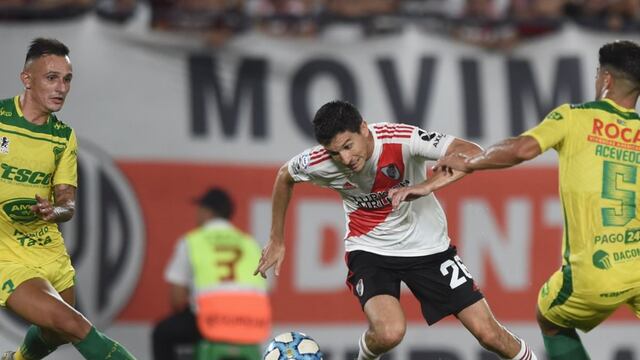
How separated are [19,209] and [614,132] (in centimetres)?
362

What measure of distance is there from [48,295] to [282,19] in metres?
4.60

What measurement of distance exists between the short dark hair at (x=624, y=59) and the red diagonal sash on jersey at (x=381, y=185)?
1.43m

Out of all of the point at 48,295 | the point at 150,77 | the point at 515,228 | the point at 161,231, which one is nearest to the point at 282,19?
the point at 150,77

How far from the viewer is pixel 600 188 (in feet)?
21.4

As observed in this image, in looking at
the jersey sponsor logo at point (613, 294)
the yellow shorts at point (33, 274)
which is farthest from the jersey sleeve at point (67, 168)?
the jersey sponsor logo at point (613, 294)

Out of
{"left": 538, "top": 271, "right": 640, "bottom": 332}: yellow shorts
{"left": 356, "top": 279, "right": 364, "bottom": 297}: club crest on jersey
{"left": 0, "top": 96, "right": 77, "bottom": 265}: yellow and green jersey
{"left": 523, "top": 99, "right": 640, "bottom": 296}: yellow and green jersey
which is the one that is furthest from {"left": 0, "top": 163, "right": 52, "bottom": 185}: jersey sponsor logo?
{"left": 538, "top": 271, "right": 640, "bottom": 332}: yellow shorts

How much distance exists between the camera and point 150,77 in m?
10.4

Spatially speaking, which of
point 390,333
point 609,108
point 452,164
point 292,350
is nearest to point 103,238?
point 292,350

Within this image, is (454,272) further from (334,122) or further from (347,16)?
(347,16)

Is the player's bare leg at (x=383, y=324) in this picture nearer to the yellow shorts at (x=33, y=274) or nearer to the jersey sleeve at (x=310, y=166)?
the jersey sleeve at (x=310, y=166)

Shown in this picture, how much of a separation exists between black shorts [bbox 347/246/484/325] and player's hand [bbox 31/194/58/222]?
2.03 meters

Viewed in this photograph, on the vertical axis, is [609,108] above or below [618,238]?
above

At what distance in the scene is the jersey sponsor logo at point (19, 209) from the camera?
7145 mm

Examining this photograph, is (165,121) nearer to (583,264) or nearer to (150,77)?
(150,77)
